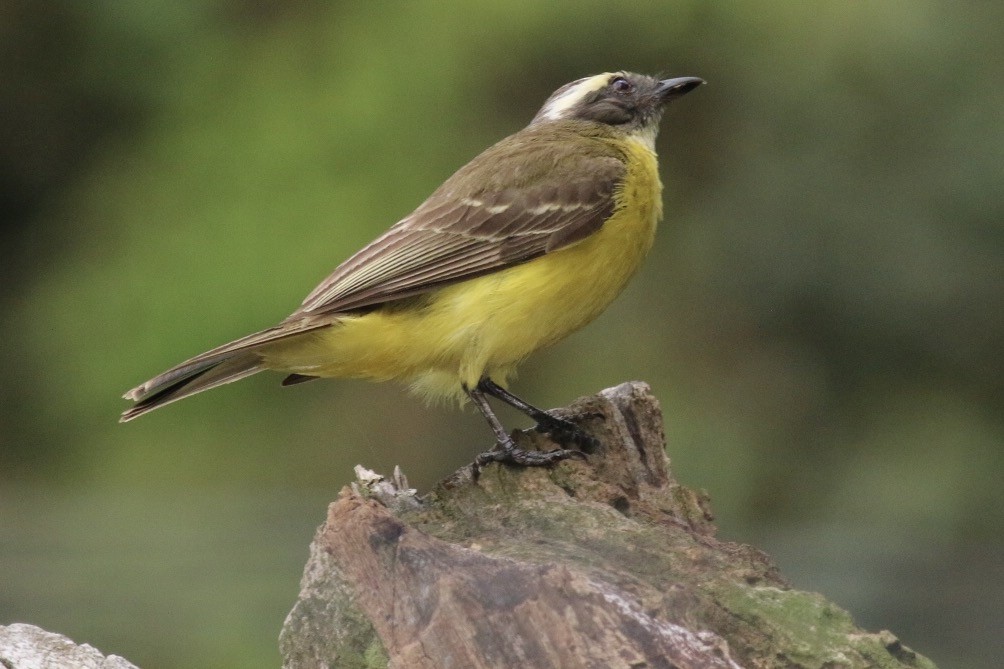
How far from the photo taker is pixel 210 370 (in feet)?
17.5

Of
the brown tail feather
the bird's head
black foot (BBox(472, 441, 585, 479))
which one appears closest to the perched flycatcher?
the brown tail feather

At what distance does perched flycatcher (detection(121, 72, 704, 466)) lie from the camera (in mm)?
5320

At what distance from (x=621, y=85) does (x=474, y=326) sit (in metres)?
1.79

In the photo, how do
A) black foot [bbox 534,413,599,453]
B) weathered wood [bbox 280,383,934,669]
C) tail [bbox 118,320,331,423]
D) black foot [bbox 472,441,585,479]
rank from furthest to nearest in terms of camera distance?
1. tail [bbox 118,320,331,423]
2. black foot [bbox 534,413,599,453]
3. black foot [bbox 472,441,585,479]
4. weathered wood [bbox 280,383,934,669]

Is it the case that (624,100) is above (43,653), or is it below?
above

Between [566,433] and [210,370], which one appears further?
[210,370]

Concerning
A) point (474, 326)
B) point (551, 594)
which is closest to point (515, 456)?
point (474, 326)

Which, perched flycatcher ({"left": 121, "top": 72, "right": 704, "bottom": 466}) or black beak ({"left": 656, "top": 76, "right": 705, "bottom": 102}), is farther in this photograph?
black beak ({"left": 656, "top": 76, "right": 705, "bottom": 102})

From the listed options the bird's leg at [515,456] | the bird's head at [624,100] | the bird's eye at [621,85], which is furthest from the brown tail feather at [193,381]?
the bird's eye at [621,85]

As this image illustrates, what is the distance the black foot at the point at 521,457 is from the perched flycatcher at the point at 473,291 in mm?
Answer: 129

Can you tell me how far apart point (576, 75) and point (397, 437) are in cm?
256

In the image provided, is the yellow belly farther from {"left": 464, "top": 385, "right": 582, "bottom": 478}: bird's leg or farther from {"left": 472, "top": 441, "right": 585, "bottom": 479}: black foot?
{"left": 472, "top": 441, "right": 585, "bottom": 479}: black foot

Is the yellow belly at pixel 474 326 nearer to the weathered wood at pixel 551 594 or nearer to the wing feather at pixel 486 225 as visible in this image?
the wing feather at pixel 486 225

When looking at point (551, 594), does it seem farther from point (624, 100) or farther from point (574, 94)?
point (574, 94)
